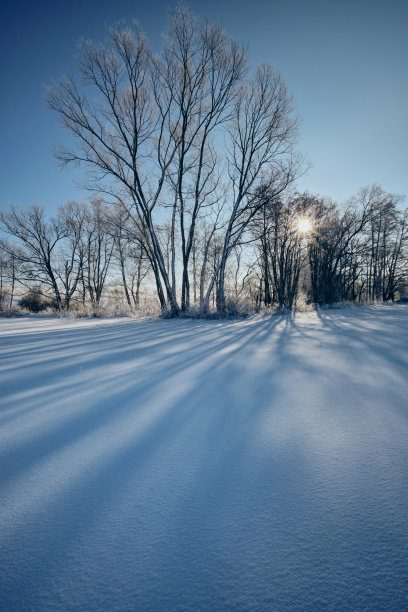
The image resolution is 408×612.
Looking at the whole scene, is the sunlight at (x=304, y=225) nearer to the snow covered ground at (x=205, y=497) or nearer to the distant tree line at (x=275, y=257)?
the distant tree line at (x=275, y=257)

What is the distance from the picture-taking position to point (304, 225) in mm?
11125

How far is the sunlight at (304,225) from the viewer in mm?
10734

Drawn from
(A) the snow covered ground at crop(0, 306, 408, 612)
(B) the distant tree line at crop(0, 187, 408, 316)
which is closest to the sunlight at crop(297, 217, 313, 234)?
(B) the distant tree line at crop(0, 187, 408, 316)

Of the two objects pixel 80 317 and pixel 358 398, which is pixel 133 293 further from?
pixel 358 398

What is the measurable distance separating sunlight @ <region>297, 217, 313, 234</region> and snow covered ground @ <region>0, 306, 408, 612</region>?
10.6 meters

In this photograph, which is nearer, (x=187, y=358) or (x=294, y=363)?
(x=294, y=363)

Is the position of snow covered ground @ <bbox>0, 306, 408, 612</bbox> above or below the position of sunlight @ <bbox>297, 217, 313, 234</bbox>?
below

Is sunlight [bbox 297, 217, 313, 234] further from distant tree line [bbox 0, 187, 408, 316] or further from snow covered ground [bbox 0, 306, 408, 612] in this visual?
snow covered ground [bbox 0, 306, 408, 612]

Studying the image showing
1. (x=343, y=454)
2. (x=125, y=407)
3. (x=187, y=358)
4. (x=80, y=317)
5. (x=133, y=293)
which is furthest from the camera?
(x=133, y=293)

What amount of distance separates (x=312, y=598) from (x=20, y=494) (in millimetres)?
817

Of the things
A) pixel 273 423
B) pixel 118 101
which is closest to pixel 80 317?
pixel 118 101

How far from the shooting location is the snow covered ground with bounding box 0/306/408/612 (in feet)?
1.56

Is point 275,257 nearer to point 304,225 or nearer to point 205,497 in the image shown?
point 304,225

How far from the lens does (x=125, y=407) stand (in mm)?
1320
